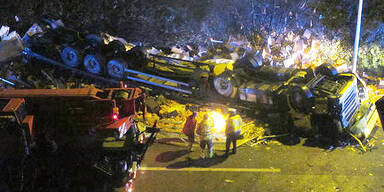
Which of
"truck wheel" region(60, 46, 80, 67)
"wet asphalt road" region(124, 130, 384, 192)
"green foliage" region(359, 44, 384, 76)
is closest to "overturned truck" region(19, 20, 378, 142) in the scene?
"truck wheel" region(60, 46, 80, 67)

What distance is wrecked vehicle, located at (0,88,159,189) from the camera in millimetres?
6758

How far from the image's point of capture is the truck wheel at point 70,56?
12.8 metres

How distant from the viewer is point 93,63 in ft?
42.0

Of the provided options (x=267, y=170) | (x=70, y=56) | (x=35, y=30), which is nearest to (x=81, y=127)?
(x=267, y=170)

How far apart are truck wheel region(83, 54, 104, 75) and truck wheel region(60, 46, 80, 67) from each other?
1.03ft

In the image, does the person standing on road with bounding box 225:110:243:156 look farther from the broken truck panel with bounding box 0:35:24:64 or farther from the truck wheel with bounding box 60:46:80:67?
the broken truck panel with bounding box 0:35:24:64

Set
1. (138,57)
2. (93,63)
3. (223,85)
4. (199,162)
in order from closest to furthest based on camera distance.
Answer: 1. (199,162)
2. (223,85)
3. (138,57)
4. (93,63)

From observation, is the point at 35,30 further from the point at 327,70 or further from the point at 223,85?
the point at 327,70

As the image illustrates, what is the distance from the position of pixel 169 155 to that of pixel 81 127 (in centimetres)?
260

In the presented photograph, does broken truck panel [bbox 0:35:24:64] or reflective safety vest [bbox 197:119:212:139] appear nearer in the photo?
reflective safety vest [bbox 197:119:212:139]

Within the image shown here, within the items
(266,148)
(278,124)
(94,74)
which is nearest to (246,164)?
(266,148)

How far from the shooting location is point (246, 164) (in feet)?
27.2

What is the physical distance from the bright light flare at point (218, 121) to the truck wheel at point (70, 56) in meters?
5.64

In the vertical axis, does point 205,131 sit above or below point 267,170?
above
